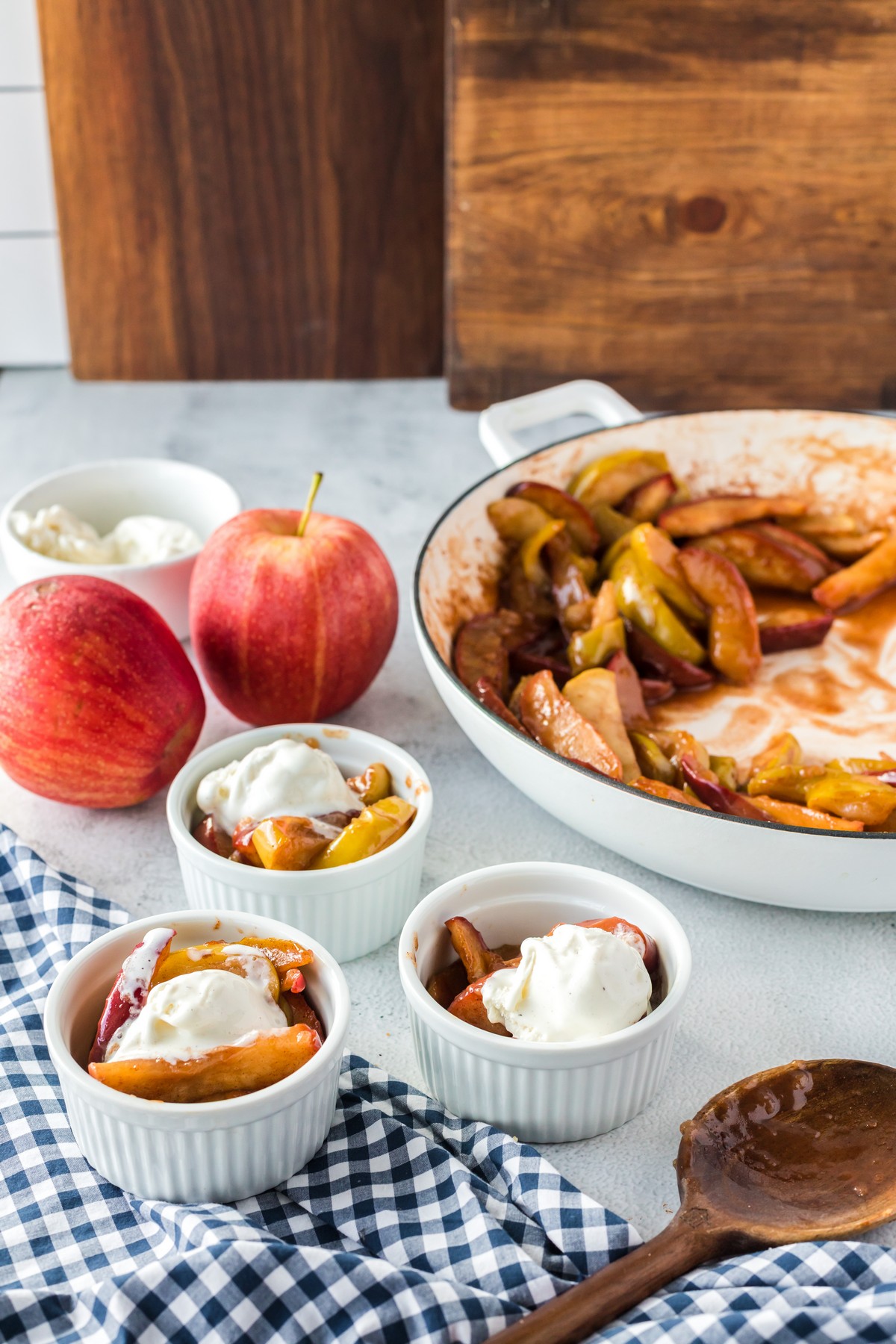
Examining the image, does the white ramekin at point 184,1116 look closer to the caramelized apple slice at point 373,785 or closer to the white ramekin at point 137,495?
the caramelized apple slice at point 373,785

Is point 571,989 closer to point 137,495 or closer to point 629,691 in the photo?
point 629,691

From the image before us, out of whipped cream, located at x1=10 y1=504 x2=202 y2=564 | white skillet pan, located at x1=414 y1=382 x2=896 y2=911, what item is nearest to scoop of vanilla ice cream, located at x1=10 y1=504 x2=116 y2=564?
whipped cream, located at x1=10 y1=504 x2=202 y2=564

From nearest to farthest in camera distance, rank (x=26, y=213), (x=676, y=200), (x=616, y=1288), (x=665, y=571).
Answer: (x=616, y=1288) → (x=665, y=571) → (x=676, y=200) → (x=26, y=213)

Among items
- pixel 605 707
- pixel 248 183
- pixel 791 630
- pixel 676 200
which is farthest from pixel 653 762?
pixel 248 183

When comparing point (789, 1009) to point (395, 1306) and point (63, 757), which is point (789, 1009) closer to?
point (395, 1306)

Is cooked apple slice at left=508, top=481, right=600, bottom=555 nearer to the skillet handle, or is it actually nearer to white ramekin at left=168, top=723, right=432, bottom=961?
the skillet handle

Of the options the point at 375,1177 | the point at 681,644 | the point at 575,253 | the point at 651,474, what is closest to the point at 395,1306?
the point at 375,1177
